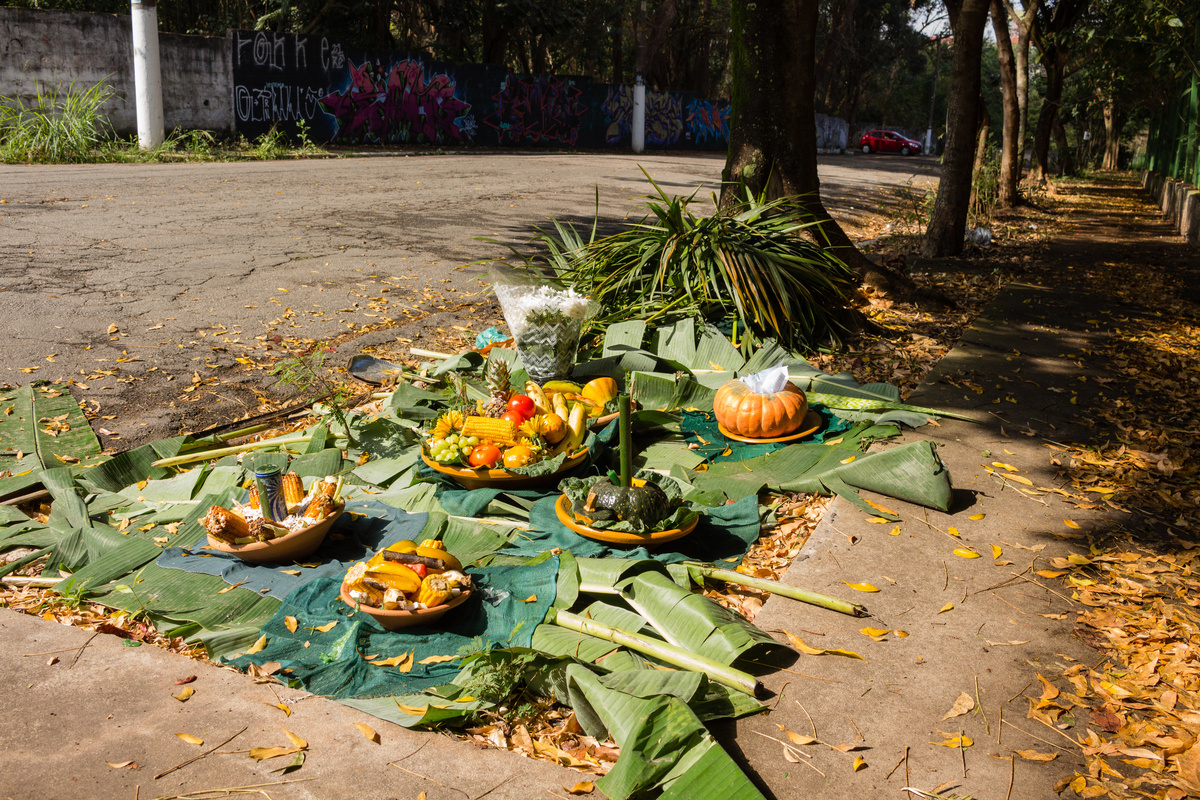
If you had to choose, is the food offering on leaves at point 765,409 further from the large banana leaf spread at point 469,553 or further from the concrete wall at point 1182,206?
the concrete wall at point 1182,206

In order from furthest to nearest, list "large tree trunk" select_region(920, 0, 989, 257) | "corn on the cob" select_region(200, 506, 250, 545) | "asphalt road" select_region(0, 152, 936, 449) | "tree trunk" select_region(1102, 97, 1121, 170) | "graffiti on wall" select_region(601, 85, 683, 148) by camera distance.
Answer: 1. "tree trunk" select_region(1102, 97, 1121, 170)
2. "graffiti on wall" select_region(601, 85, 683, 148)
3. "large tree trunk" select_region(920, 0, 989, 257)
4. "asphalt road" select_region(0, 152, 936, 449)
5. "corn on the cob" select_region(200, 506, 250, 545)

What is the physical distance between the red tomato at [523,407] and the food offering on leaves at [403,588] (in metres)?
1.25

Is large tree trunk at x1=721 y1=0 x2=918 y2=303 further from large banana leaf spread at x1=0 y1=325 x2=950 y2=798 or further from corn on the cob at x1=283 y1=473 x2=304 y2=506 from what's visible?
corn on the cob at x1=283 y1=473 x2=304 y2=506

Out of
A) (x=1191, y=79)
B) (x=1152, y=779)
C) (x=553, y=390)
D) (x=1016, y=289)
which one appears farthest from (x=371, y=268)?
(x=1191, y=79)

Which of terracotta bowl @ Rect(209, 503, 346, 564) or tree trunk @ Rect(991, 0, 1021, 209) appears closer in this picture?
terracotta bowl @ Rect(209, 503, 346, 564)

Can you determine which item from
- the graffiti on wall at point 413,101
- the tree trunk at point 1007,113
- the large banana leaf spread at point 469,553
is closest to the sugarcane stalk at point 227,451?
the large banana leaf spread at point 469,553

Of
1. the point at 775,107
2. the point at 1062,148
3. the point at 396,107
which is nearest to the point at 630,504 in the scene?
the point at 775,107

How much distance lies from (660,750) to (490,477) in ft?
5.87

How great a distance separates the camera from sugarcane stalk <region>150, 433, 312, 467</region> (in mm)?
3988

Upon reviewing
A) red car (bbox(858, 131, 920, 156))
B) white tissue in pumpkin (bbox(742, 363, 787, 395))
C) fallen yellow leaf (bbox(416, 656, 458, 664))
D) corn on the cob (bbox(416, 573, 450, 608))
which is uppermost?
red car (bbox(858, 131, 920, 156))

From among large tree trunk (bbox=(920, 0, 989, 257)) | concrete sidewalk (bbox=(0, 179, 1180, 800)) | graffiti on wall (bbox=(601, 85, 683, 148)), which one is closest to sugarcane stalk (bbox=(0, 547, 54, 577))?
concrete sidewalk (bbox=(0, 179, 1180, 800))

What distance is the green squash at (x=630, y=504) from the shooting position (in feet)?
10.2

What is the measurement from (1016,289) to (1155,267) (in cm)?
339

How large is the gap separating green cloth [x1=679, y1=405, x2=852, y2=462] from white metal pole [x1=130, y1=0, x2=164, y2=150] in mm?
15883
